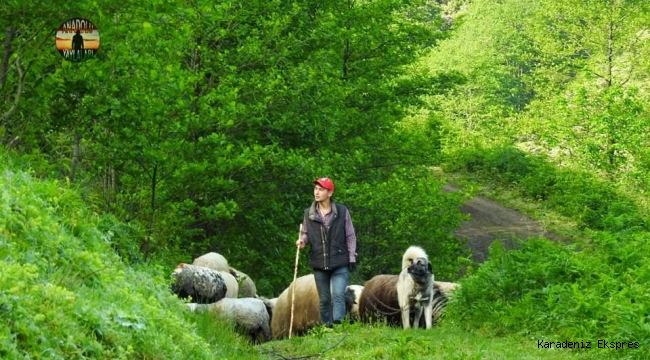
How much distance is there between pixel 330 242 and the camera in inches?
504

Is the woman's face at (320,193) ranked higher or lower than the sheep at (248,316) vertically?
higher

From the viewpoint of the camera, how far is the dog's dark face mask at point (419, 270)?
558 inches

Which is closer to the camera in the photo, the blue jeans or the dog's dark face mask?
the blue jeans

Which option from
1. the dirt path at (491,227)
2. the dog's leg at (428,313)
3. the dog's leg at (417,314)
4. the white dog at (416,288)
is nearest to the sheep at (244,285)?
the white dog at (416,288)

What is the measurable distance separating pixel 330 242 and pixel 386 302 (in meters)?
2.52

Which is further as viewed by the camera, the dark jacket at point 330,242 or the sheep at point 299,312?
the sheep at point 299,312

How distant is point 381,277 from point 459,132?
3712cm

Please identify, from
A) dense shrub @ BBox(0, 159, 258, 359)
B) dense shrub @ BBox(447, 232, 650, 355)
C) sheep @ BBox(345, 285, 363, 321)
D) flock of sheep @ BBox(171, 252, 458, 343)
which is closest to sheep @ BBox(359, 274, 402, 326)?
flock of sheep @ BBox(171, 252, 458, 343)

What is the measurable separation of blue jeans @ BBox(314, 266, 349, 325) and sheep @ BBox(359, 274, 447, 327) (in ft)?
5.33

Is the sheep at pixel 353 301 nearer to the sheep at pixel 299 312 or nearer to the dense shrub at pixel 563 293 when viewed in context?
the sheep at pixel 299 312

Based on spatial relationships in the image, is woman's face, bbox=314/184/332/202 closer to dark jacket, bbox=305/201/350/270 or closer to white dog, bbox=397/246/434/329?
dark jacket, bbox=305/201/350/270

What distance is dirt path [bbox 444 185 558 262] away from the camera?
3303 cm

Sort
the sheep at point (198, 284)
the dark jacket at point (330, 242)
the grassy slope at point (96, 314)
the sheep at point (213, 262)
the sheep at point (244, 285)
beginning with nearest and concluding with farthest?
the grassy slope at point (96, 314) → the dark jacket at point (330, 242) → the sheep at point (198, 284) → the sheep at point (213, 262) → the sheep at point (244, 285)

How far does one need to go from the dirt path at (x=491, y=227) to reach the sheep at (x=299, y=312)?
51.6ft
